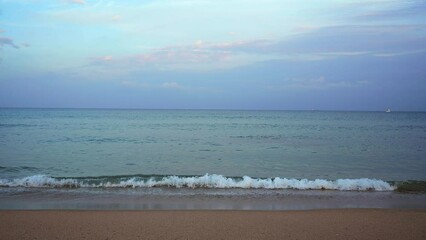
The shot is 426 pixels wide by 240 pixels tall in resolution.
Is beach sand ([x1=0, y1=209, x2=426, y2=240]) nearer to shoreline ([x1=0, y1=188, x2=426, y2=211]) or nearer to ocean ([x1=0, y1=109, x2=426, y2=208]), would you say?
shoreline ([x1=0, y1=188, x2=426, y2=211])

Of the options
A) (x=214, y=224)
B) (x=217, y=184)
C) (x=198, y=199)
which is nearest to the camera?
(x=214, y=224)

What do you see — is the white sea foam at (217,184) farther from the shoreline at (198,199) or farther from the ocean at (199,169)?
the shoreline at (198,199)

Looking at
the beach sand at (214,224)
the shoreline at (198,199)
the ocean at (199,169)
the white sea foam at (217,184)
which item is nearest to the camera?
the beach sand at (214,224)

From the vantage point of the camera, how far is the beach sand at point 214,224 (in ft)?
24.5

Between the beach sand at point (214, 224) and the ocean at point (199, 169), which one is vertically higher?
the beach sand at point (214, 224)

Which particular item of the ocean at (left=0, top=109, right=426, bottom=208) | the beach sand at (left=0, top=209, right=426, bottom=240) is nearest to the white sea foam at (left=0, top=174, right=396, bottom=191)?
the ocean at (left=0, top=109, right=426, bottom=208)

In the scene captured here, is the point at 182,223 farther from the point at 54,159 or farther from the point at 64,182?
the point at 54,159

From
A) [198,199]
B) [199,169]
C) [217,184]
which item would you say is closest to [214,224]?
[198,199]

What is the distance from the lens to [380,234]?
25.2 feet

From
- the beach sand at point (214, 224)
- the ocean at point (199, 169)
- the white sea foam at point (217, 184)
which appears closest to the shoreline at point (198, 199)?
the ocean at point (199, 169)

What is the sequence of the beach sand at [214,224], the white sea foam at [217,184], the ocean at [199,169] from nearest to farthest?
the beach sand at [214,224] < the ocean at [199,169] < the white sea foam at [217,184]

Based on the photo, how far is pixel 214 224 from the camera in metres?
8.27

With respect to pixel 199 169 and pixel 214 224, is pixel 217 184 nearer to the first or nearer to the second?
pixel 199 169

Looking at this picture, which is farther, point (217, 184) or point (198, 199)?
point (217, 184)
